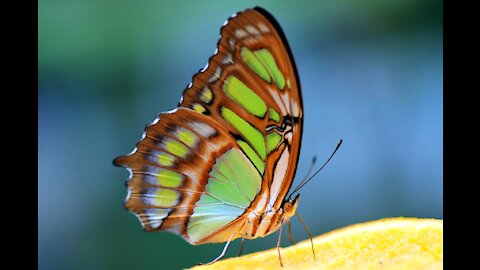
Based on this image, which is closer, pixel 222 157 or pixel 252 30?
pixel 252 30

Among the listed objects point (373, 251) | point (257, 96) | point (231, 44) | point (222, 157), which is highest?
point (231, 44)

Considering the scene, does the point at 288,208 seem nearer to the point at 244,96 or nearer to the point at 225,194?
the point at 225,194

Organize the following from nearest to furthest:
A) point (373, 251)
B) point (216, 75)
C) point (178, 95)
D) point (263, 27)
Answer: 1. point (373, 251)
2. point (263, 27)
3. point (216, 75)
4. point (178, 95)

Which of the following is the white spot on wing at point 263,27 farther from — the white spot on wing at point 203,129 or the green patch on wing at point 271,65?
the white spot on wing at point 203,129

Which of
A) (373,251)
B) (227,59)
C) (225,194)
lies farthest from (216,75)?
(373,251)

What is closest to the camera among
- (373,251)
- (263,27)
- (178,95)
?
(373,251)

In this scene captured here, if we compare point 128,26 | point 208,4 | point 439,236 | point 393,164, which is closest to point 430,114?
point 393,164

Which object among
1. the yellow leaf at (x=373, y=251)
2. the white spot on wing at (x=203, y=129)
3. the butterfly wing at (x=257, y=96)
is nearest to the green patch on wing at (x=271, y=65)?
the butterfly wing at (x=257, y=96)

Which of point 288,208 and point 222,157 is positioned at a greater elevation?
point 222,157
